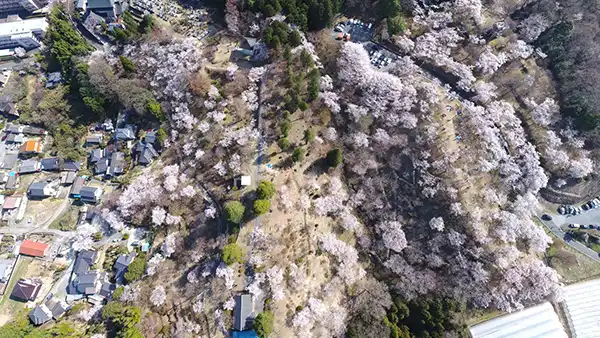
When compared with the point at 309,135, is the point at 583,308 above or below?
below

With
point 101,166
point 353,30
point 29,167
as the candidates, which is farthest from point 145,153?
point 353,30

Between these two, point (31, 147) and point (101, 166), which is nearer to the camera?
point (101, 166)

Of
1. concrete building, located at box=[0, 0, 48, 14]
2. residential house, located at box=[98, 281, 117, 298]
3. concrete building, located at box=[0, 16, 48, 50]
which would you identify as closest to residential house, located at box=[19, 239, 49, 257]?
residential house, located at box=[98, 281, 117, 298]

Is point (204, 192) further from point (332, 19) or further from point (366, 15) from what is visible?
point (366, 15)

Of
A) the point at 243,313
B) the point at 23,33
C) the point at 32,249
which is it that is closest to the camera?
the point at 243,313

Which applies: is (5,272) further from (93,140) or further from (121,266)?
(93,140)

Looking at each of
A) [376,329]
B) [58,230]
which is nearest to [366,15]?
[376,329]
